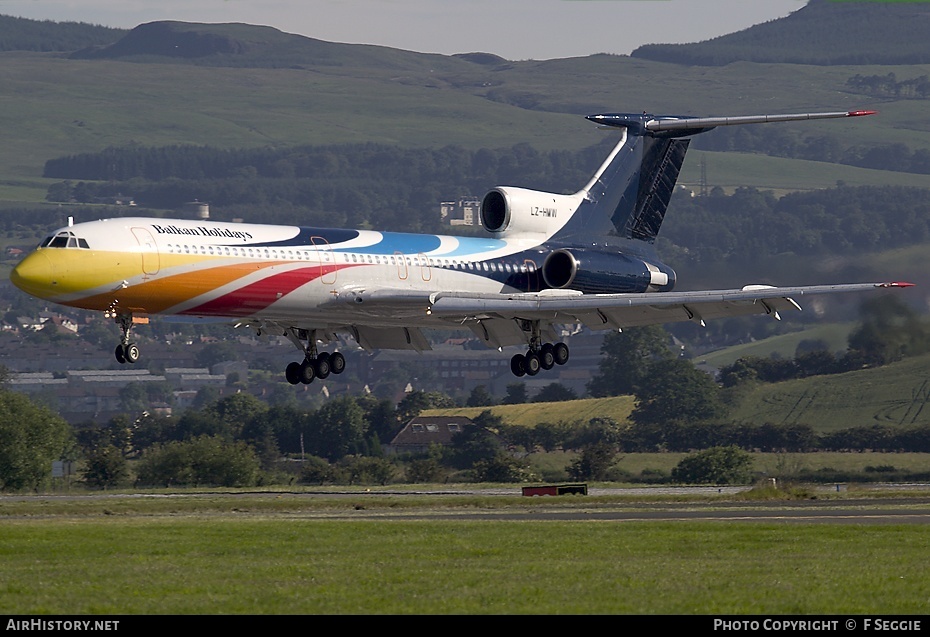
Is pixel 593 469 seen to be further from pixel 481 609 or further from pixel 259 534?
pixel 481 609

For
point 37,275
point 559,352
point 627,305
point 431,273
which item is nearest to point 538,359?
point 559,352

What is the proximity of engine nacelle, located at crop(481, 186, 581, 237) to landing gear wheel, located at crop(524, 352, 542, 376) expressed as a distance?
3.92 meters

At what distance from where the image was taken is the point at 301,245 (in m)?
41.1

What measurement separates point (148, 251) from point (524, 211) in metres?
14.6

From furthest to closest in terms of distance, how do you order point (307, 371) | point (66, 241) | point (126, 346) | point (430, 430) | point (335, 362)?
point (430, 430) → point (307, 371) → point (335, 362) → point (126, 346) → point (66, 241)

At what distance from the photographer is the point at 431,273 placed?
4394 centimetres

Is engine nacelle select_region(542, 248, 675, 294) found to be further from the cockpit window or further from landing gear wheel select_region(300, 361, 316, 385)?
the cockpit window

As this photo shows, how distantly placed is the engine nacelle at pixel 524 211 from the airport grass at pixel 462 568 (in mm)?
14837

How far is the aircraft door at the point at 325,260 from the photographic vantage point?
41.1 m

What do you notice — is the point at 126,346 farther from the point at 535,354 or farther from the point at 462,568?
the point at 462,568

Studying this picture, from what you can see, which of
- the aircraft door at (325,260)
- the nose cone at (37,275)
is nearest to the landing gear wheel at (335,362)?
the aircraft door at (325,260)

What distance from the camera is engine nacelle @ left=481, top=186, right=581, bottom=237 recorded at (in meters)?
48.3

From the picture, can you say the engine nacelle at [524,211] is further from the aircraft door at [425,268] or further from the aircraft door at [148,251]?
the aircraft door at [148,251]
